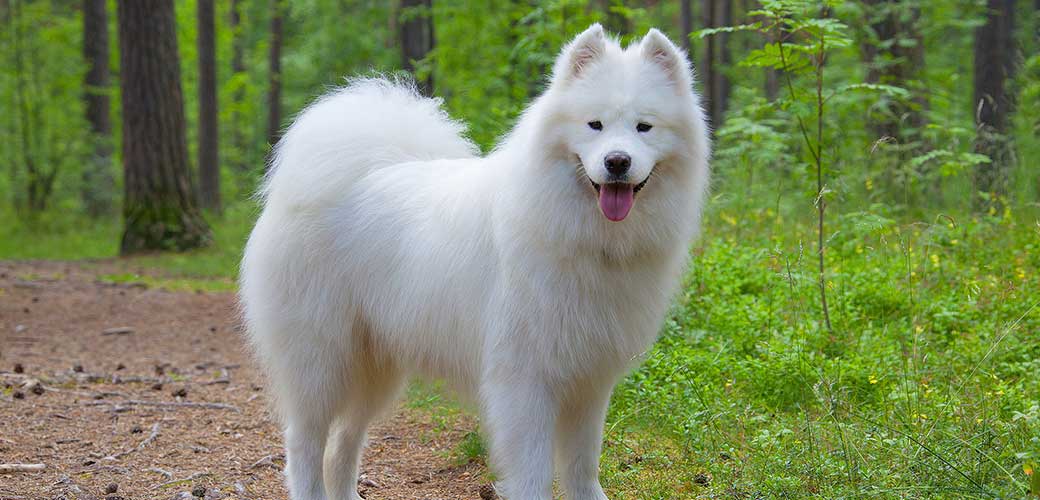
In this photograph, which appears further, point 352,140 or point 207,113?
point 207,113

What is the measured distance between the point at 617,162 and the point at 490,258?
705 millimetres

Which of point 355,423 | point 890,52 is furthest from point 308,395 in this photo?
point 890,52

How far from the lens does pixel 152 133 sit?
36.6 feet

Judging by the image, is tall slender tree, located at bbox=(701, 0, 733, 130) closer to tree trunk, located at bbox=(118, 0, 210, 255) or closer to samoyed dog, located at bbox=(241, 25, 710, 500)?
tree trunk, located at bbox=(118, 0, 210, 255)

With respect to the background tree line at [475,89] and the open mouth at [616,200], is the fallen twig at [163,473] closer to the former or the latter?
the background tree line at [475,89]

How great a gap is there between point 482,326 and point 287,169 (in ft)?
3.97

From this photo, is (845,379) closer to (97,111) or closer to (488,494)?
(488,494)

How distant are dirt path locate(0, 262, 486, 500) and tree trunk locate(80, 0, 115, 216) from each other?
10398 millimetres

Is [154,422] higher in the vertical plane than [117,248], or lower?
higher

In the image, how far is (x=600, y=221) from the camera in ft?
10.7

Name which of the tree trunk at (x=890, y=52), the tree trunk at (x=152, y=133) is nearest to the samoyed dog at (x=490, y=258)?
the tree trunk at (x=890, y=52)

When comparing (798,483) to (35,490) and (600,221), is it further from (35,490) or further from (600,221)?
(35,490)

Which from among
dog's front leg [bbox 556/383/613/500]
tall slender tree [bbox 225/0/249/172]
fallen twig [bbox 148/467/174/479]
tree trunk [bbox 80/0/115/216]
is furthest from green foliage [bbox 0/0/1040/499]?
tall slender tree [bbox 225/0/249/172]

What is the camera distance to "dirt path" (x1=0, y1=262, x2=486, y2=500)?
4.26 metres
